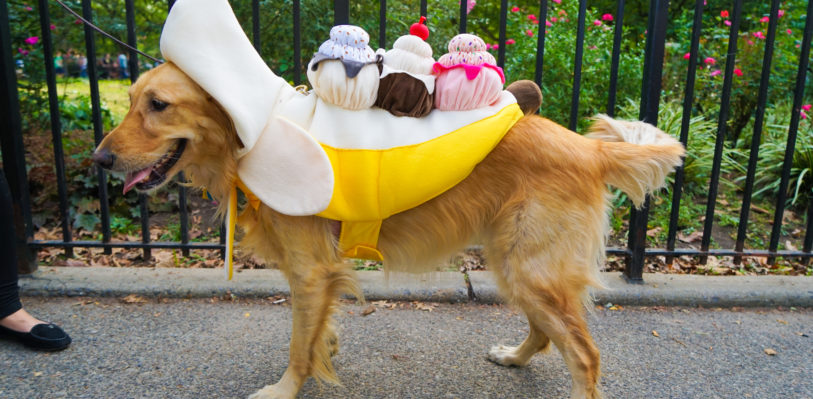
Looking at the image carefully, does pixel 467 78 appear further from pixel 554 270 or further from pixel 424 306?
pixel 424 306

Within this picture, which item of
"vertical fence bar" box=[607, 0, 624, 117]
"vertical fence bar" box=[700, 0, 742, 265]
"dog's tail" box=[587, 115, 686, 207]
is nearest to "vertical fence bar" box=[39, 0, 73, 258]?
"dog's tail" box=[587, 115, 686, 207]

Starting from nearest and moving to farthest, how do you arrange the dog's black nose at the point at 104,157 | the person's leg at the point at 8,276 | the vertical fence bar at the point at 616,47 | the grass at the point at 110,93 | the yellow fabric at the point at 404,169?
the dog's black nose at the point at 104,157, the yellow fabric at the point at 404,169, the person's leg at the point at 8,276, the vertical fence bar at the point at 616,47, the grass at the point at 110,93

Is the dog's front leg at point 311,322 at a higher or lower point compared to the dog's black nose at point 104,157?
lower

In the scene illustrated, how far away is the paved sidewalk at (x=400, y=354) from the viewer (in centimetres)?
250

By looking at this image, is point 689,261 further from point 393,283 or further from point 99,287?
point 99,287

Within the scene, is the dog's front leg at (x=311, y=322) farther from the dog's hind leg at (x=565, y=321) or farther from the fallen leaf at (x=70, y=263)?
the fallen leaf at (x=70, y=263)

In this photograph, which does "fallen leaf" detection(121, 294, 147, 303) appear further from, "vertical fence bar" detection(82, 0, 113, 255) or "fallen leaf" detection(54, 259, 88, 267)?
"fallen leaf" detection(54, 259, 88, 267)

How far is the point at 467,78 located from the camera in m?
2.18

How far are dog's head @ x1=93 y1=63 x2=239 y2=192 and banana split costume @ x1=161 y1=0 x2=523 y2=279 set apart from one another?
9cm

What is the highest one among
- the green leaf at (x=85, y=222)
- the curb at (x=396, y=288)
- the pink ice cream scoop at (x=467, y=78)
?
the pink ice cream scoop at (x=467, y=78)

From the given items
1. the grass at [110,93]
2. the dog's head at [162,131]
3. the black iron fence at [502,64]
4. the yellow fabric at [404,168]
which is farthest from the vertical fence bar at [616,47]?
the grass at [110,93]

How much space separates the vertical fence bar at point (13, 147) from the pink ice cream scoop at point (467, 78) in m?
2.71

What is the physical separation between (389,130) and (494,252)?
0.70 m

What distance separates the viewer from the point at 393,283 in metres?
3.40
